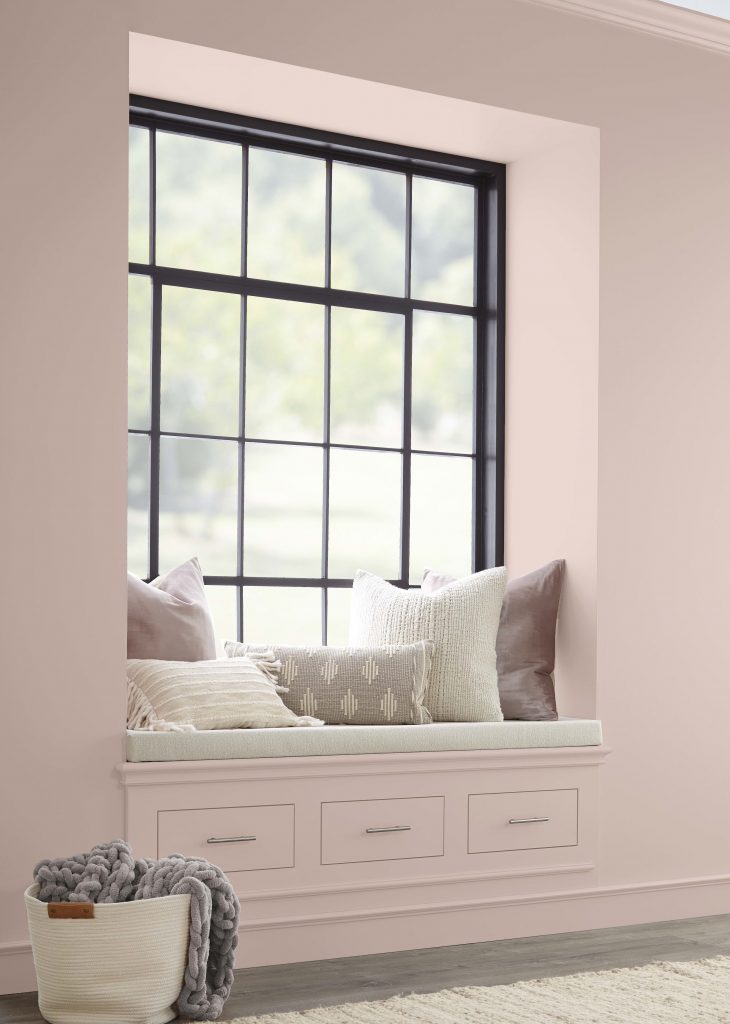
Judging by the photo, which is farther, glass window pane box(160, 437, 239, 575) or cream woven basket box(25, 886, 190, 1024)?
glass window pane box(160, 437, 239, 575)

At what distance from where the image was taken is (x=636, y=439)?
4.00m

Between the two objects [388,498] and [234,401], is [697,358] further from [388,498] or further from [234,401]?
[234,401]

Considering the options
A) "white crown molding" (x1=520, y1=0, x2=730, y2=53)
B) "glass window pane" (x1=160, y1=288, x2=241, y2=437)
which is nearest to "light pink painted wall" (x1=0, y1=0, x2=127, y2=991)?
"glass window pane" (x1=160, y1=288, x2=241, y2=437)

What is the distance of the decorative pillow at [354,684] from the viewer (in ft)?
11.7

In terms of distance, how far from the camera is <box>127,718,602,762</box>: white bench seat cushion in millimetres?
3170

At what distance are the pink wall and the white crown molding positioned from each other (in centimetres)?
3

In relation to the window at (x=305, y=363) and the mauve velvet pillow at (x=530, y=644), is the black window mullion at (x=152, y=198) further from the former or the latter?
the mauve velvet pillow at (x=530, y=644)

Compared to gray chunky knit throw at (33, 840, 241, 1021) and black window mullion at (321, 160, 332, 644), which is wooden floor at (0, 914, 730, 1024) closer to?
gray chunky knit throw at (33, 840, 241, 1021)

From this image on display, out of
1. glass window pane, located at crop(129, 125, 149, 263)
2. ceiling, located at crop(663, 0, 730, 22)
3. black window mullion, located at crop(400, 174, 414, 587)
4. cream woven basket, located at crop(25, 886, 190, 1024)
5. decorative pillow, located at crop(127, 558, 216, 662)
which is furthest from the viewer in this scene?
black window mullion, located at crop(400, 174, 414, 587)

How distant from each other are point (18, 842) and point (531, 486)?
2.05 metres

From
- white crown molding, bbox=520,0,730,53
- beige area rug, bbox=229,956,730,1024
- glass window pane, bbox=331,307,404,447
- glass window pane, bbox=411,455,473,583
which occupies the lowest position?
beige area rug, bbox=229,956,730,1024

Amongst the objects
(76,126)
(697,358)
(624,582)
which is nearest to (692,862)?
(624,582)

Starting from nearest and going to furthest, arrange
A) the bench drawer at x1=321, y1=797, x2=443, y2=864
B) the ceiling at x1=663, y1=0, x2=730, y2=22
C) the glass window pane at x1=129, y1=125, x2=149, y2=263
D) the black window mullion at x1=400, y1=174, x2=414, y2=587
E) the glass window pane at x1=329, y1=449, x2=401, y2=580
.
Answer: the bench drawer at x1=321, y1=797, x2=443, y2=864, the glass window pane at x1=129, y1=125, x2=149, y2=263, the ceiling at x1=663, y1=0, x2=730, y2=22, the glass window pane at x1=329, y1=449, x2=401, y2=580, the black window mullion at x1=400, y1=174, x2=414, y2=587

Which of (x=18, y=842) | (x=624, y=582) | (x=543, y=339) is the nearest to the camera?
(x=18, y=842)
